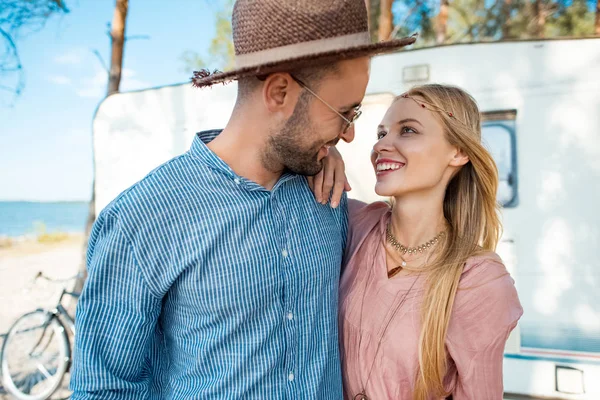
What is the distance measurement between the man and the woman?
23cm

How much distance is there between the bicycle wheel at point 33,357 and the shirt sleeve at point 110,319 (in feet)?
13.1

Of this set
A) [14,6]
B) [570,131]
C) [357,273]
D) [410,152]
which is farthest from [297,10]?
[14,6]

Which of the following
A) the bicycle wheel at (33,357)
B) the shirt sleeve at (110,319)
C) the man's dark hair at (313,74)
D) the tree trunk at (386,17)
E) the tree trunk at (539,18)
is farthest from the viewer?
the tree trunk at (539,18)

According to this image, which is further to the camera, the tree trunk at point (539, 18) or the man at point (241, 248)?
the tree trunk at point (539, 18)

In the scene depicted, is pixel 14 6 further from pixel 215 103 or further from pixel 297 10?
pixel 297 10

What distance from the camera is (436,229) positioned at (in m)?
2.05

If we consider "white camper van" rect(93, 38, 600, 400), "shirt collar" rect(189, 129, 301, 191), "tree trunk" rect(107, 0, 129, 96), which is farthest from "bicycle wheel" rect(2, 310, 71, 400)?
"shirt collar" rect(189, 129, 301, 191)

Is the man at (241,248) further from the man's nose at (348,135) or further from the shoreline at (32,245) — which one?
the shoreline at (32,245)

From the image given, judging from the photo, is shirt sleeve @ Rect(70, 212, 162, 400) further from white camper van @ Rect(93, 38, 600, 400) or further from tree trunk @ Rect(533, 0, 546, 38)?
tree trunk @ Rect(533, 0, 546, 38)

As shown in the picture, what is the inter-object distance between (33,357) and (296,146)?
15.4ft

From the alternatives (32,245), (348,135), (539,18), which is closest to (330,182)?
(348,135)

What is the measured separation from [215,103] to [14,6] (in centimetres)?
450

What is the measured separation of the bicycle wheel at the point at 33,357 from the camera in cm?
483

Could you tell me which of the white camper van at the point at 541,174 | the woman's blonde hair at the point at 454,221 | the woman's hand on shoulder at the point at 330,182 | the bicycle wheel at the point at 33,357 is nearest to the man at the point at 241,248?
the woman's hand on shoulder at the point at 330,182
